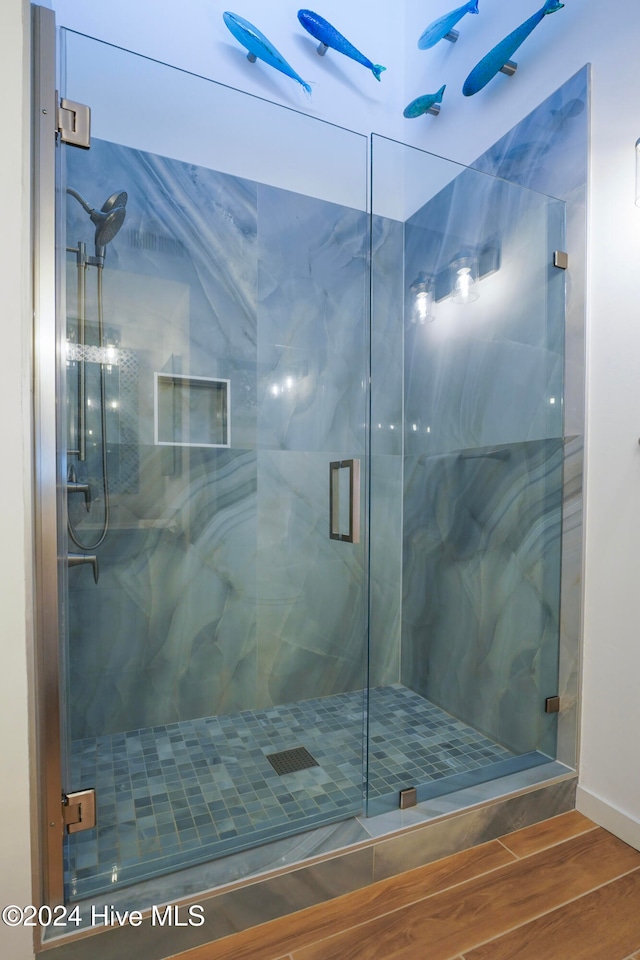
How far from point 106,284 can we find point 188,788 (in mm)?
1476

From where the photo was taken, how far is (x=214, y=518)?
5.87 feet

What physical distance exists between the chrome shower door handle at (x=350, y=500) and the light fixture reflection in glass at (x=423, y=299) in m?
0.79

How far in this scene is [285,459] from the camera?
1843mm

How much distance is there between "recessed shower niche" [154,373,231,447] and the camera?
5.37 feet

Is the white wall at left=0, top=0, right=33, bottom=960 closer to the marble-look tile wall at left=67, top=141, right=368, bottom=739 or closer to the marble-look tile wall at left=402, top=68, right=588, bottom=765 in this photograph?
the marble-look tile wall at left=67, top=141, right=368, bottom=739

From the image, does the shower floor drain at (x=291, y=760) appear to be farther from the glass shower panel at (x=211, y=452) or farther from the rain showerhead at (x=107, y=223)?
the rain showerhead at (x=107, y=223)

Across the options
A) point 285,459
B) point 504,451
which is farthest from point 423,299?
point 285,459

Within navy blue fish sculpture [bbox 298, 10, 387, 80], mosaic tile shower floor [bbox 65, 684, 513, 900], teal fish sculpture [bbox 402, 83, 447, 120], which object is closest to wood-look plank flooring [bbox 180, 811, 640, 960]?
mosaic tile shower floor [bbox 65, 684, 513, 900]

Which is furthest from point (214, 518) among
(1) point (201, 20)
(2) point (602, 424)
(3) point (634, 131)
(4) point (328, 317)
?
(1) point (201, 20)

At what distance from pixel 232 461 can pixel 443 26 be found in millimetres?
2106

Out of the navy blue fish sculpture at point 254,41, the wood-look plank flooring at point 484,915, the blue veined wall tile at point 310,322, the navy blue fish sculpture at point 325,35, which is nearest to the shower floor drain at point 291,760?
the wood-look plank flooring at point 484,915

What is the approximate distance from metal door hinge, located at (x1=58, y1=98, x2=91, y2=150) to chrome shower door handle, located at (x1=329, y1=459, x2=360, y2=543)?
1.09 metres

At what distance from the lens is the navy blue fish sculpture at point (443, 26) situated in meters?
2.11

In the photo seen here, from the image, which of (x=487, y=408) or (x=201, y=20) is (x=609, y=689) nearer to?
(x=487, y=408)
